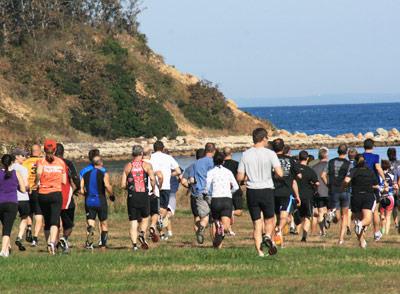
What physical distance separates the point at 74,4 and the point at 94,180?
240ft

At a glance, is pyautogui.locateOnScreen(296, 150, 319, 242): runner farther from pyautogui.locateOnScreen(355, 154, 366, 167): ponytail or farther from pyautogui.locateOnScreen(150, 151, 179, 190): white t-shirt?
pyautogui.locateOnScreen(150, 151, 179, 190): white t-shirt

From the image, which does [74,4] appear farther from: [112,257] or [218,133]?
[112,257]

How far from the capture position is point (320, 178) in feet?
70.2

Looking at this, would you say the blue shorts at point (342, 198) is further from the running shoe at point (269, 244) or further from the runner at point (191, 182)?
the running shoe at point (269, 244)

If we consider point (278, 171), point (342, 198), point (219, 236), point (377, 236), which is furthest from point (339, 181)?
point (278, 171)

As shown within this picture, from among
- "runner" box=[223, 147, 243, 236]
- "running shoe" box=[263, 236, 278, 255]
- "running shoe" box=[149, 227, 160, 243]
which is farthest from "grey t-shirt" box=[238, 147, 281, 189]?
"running shoe" box=[149, 227, 160, 243]

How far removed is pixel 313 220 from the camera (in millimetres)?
22609

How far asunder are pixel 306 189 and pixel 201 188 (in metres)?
2.02

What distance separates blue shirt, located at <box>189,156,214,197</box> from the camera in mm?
19328

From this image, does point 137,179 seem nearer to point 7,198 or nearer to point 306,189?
point 7,198

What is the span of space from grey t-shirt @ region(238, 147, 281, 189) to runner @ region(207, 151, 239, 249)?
1.88 metres

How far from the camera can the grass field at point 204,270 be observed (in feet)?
43.1

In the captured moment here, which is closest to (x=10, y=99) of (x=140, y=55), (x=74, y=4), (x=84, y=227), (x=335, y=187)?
(x=74, y=4)

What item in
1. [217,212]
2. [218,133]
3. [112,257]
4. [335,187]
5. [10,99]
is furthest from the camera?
[218,133]
